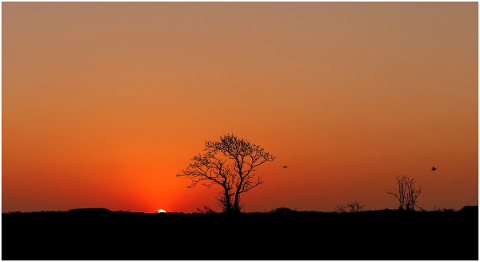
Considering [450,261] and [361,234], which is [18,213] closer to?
[361,234]

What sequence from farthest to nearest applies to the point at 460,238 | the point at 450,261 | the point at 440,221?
the point at 440,221
the point at 460,238
the point at 450,261

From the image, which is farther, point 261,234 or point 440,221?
point 440,221

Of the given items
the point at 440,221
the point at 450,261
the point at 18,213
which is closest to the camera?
the point at 450,261

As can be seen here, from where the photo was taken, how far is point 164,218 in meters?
45.0

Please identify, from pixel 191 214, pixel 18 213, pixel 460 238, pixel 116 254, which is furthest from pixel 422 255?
pixel 18 213

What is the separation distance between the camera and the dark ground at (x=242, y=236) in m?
34.7

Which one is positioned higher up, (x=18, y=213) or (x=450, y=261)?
(x=18, y=213)

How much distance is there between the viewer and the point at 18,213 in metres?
46.2

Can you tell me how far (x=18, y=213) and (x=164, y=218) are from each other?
920cm

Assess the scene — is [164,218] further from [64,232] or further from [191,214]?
[64,232]

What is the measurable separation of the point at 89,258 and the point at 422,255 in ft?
49.9

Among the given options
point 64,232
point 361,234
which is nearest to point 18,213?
point 64,232

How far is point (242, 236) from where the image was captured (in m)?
38.8

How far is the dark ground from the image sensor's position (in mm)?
34656
